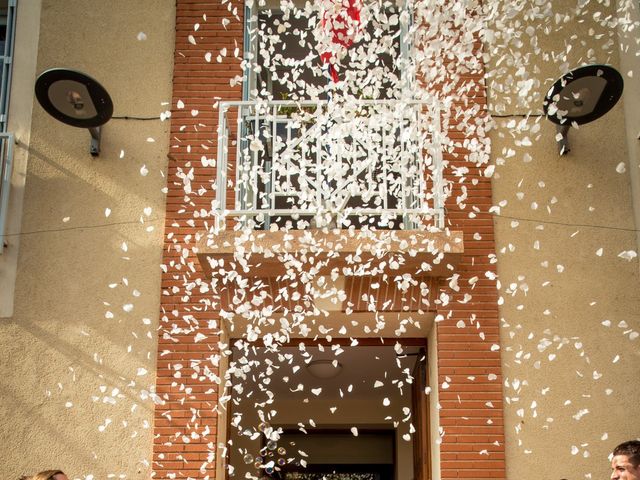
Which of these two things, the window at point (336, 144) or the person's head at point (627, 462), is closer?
the person's head at point (627, 462)

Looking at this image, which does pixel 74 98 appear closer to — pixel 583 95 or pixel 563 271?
pixel 583 95

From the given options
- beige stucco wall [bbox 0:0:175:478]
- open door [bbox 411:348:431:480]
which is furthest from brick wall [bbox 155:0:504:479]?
open door [bbox 411:348:431:480]

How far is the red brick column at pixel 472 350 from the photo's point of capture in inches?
285

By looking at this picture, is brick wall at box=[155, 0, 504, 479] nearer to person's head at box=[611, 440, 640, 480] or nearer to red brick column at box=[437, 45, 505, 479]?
red brick column at box=[437, 45, 505, 479]

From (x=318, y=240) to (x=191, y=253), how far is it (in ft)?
3.69

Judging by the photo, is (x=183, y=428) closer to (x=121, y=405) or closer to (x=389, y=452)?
(x=121, y=405)

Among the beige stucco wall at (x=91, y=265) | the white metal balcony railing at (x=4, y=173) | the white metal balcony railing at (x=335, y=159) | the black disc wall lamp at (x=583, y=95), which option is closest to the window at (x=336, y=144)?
the white metal balcony railing at (x=335, y=159)

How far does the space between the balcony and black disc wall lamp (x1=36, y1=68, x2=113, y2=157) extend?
0.97m

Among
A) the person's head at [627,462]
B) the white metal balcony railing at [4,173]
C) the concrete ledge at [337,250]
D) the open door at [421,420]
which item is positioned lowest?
the person's head at [627,462]

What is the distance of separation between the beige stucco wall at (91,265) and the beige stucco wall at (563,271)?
2.90 m

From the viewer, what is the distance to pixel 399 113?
7.71 meters

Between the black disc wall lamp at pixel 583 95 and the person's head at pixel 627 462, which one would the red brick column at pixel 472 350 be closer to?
the black disc wall lamp at pixel 583 95

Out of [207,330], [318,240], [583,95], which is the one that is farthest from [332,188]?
[583,95]

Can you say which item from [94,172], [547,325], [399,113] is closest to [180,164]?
[94,172]
